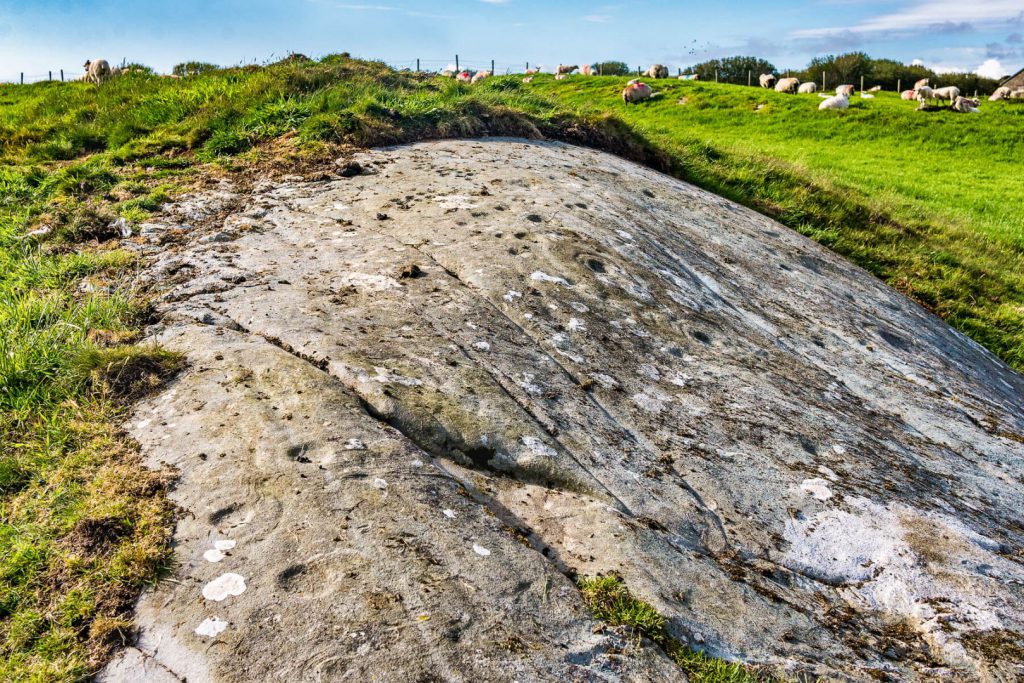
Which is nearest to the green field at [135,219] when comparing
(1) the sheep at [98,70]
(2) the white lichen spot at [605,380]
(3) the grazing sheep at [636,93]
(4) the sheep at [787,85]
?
(1) the sheep at [98,70]

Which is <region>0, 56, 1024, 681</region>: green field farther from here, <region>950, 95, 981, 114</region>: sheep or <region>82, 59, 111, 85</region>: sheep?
<region>950, 95, 981, 114</region>: sheep

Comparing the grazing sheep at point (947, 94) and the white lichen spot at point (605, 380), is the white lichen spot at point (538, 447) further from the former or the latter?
the grazing sheep at point (947, 94)

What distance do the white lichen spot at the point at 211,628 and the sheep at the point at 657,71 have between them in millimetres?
57889

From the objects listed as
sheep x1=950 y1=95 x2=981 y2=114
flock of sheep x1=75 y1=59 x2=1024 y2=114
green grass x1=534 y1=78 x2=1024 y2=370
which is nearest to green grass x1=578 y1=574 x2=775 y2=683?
green grass x1=534 y1=78 x2=1024 y2=370

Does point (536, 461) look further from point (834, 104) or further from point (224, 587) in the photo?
point (834, 104)

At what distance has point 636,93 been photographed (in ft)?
137

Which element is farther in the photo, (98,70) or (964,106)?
(964,106)

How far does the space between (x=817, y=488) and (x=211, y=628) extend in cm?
383

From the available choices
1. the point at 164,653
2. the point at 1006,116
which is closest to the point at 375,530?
the point at 164,653

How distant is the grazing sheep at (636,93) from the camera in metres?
41.6

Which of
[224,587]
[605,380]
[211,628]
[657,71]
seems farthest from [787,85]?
[211,628]

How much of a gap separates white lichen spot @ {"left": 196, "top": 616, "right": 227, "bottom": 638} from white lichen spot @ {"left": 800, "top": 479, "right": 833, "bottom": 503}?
12.1 ft

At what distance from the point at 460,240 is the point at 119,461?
3.75 m

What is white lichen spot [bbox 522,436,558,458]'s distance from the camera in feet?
14.8
